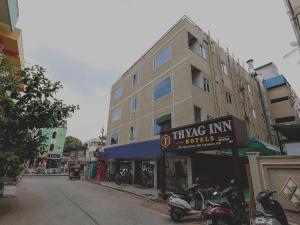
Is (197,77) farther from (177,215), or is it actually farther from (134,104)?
(177,215)

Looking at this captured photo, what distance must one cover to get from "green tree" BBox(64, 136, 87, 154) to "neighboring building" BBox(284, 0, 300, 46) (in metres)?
70.1

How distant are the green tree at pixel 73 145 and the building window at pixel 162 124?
58689mm

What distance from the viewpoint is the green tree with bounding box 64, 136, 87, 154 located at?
226ft

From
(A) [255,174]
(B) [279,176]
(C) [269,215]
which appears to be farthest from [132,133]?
(C) [269,215]

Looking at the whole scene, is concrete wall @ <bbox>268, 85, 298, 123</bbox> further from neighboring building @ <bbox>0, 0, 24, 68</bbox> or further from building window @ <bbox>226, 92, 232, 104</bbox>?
neighboring building @ <bbox>0, 0, 24, 68</bbox>

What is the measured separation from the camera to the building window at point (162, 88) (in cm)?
1699

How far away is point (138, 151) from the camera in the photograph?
1742 cm

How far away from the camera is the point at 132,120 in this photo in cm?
2148

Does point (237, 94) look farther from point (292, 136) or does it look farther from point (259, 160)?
point (259, 160)

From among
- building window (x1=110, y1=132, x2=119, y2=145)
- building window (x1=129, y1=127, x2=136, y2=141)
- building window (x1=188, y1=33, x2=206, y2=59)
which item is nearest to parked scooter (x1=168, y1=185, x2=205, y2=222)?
building window (x1=129, y1=127, x2=136, y2=141)

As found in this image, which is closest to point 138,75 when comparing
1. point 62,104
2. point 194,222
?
point 62,104

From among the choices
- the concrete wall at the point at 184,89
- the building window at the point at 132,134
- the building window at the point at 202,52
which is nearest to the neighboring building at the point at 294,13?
the concrete wall at the point at 184,89

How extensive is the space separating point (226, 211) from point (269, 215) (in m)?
1.26

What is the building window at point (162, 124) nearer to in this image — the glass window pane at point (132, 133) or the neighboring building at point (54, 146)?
the glass window pane at point (132, 133)
